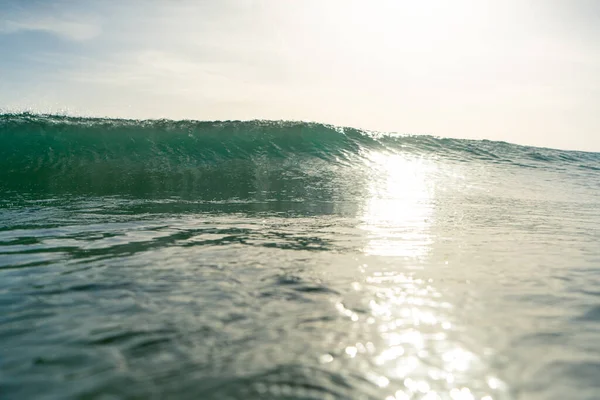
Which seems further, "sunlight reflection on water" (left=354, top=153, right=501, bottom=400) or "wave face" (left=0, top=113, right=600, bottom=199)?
"wave face" (left=0, top=113, right=600, bottom=199)

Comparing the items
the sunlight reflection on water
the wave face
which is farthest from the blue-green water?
the wave face

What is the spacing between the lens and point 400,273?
4004 millimetres

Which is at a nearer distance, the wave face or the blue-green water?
the blue-green water

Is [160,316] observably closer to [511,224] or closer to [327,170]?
[511,224]

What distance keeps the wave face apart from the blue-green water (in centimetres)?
227

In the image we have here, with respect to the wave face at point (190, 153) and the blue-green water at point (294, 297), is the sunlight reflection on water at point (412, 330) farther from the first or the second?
the wave face at point (190, 153)

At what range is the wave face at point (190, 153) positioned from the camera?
11.9 meters

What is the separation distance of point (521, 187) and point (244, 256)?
465 inches

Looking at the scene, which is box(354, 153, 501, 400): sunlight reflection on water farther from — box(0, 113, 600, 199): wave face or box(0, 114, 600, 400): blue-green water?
box(0, 113, 600, 199): wave face

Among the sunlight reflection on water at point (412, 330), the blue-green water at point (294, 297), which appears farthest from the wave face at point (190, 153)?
the sunlight reflection on water at point (412, 330)

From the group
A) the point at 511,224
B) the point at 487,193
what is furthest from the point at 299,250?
the point at 487,193

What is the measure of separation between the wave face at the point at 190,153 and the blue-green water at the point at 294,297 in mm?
2268

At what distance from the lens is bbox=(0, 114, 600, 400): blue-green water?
2.13 meters

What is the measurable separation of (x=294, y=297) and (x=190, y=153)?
44.7 feet
